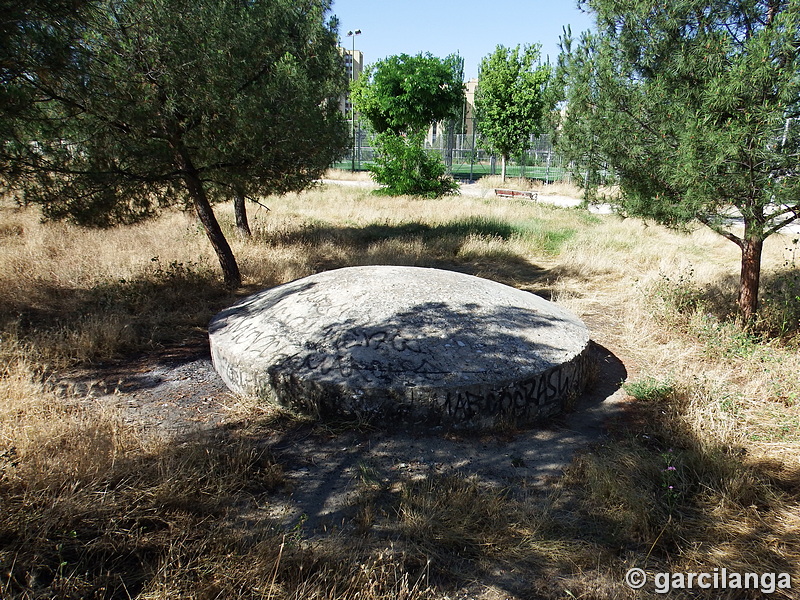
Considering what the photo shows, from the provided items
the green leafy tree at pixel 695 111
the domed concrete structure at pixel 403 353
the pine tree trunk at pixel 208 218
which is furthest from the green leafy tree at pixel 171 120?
the green leafy tree at pixel 695 111

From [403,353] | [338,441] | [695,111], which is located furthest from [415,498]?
[695,111]

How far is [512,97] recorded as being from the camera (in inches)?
957

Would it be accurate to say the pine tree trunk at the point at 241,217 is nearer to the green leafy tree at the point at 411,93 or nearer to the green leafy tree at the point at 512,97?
the green leafy tree at the point at 411,93

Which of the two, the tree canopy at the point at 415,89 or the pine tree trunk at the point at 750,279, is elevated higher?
the tree canopy at the point at 415,89

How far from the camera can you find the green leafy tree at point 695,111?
4570mm

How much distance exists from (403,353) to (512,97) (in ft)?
74.8

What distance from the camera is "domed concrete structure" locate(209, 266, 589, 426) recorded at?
4082mm

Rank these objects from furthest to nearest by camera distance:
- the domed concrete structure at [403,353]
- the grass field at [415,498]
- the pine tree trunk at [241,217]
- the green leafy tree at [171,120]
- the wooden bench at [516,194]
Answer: the wooden bench at [516,194], the pine tree trunk at [241,217], the green leafy tree at [171,120], the domed concrete structure at [403,353], the grass field at [415,498]

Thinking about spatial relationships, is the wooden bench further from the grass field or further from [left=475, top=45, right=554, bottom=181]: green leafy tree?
the grass field

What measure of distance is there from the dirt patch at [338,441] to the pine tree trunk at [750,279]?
7.81 ft

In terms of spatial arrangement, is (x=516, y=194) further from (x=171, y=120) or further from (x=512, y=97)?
(x=171, y=120)

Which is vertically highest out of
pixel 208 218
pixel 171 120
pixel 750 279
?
pixel 171 120

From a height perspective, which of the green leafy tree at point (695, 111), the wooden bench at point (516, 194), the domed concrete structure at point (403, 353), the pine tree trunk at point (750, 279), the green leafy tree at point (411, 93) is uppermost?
the green leafy tree at point (411, 93)

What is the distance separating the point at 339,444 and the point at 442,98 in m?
22.6
